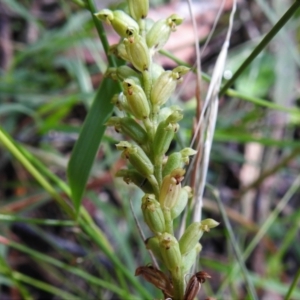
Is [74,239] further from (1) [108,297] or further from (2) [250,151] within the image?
(2) [250,151]

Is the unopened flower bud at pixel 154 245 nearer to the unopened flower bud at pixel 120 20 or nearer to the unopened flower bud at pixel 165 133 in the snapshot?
the unopened flower bud at pixel 165 133

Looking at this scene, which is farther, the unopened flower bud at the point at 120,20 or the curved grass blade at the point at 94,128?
the curved grass blade at the point at 94,128

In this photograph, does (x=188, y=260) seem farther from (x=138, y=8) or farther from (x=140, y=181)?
(x=138, y=8)

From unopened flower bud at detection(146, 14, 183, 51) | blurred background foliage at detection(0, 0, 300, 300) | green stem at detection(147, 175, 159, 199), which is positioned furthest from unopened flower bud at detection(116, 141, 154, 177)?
blurred background foliage at detection(0, 0, 300, 300)

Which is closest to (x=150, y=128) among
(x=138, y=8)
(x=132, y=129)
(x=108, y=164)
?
(x=132, y=129)

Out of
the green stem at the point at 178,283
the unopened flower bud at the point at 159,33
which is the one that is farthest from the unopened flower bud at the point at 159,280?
the unopened flower bud at the point at 159,33

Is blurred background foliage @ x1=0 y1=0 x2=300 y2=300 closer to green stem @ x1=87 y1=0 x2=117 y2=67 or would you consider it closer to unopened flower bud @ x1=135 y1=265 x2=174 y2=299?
green stem @ x1=87 y1=0 x2=117 y2=67
